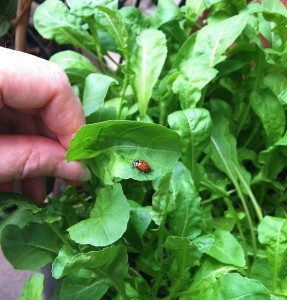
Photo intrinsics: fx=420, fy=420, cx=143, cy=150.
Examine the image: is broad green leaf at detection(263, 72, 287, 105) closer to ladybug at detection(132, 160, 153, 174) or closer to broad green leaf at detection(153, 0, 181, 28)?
broad green leaf at detection(153, 0, 181, 28)

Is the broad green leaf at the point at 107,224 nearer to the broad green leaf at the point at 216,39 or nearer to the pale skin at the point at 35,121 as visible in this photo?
the pale skin at the point at 35,121

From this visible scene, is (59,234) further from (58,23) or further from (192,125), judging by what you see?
(58,23)

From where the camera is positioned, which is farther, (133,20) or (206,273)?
(133,20)

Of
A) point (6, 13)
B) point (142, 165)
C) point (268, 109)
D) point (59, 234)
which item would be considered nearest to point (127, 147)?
point (142, 165)

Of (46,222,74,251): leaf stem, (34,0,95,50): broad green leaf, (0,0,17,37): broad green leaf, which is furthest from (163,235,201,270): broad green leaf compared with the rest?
(0,0,17,37): broad green leaf

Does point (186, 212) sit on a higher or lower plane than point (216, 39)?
lower
